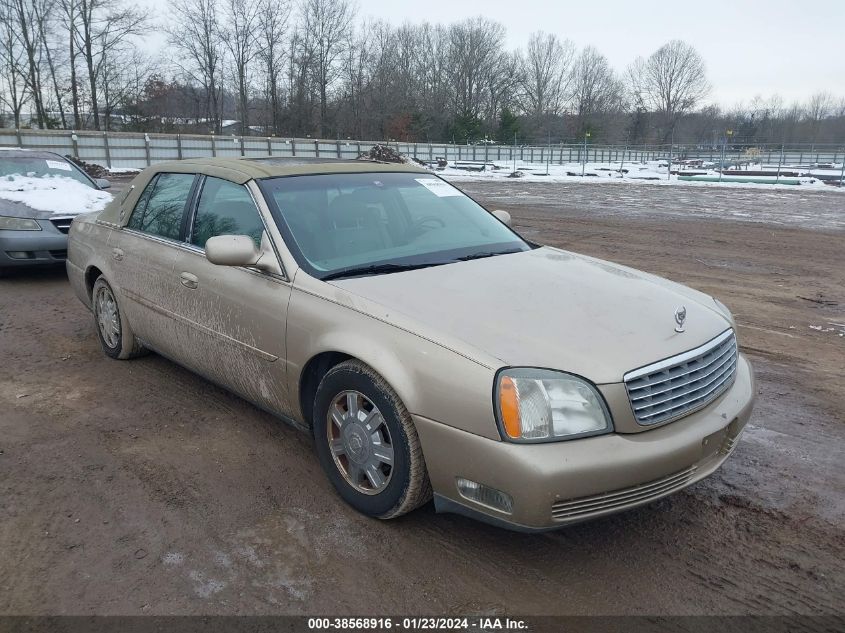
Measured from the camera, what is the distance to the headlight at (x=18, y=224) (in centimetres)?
779

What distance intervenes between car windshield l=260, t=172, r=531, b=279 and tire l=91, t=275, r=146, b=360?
6.54ft

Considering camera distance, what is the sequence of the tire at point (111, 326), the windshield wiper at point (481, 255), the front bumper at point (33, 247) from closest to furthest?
1. the windshield wiper at point (481, 255)
2. the tire at point (111, 326)
3. the front bumper at point (33, 247)

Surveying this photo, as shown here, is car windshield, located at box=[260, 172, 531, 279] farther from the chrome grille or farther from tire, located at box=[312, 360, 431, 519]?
the chrome grille

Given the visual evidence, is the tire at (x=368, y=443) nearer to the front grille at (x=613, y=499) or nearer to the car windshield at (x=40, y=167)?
the front grille at (x=613, y=499)

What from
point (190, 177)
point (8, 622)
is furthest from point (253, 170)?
point (8, 622)

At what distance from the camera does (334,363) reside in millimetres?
3111

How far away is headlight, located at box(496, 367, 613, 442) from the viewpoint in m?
2.40

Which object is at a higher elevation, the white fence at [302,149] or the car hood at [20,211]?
the white fence at [302,149]

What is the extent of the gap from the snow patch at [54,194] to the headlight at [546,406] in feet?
23.7

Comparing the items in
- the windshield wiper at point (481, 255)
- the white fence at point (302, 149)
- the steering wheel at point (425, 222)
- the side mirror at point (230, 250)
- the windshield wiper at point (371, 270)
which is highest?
the white fence at point (302, 149)

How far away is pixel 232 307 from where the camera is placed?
3.58 m

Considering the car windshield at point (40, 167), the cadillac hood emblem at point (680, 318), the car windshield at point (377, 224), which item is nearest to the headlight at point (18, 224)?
the car windshield at point (40, 167)

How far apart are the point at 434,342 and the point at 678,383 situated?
0.99 meters

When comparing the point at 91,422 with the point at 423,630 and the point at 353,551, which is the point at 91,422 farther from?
the point at 423,630
